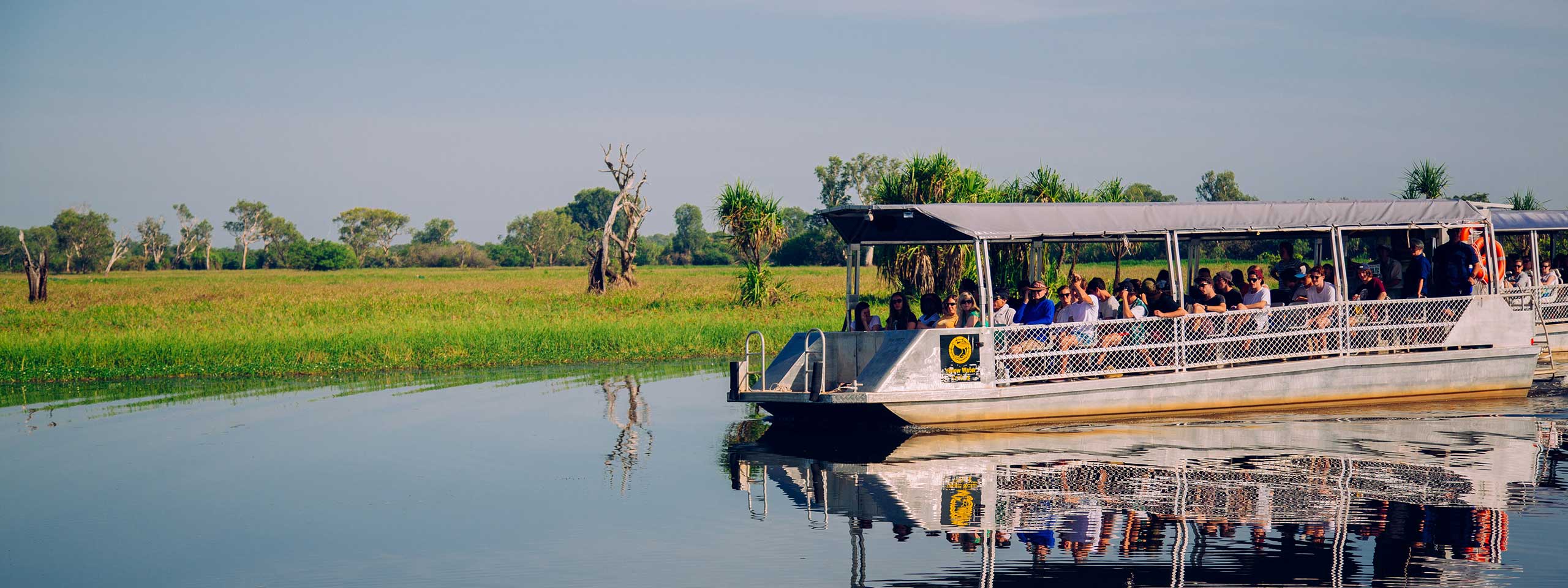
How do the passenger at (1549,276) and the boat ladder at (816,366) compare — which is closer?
the boat ladder at (816,366)

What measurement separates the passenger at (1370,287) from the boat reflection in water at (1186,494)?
210 centimetres

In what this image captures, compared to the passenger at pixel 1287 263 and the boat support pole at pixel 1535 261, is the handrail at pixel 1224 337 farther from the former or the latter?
the boat support pole at pixel 1535 261

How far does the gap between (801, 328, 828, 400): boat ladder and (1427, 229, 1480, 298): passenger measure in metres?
7.97

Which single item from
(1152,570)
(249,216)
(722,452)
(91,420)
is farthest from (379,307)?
(249,216)

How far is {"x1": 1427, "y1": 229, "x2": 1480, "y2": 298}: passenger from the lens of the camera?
Answer: 15.9m

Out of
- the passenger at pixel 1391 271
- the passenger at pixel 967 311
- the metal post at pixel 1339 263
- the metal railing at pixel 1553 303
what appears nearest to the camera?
the passenger at pixel 967 311

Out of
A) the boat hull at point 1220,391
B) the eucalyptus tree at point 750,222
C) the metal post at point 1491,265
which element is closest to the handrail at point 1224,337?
the boat hull at point 1220,391

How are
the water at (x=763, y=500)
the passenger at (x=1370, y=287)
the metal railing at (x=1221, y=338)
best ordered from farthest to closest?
the passenger at (x=1370, y=287)
the metal railing at (x=1221, y=338)
the water at (x=763, y=500)

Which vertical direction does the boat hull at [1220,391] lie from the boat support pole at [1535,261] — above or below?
below

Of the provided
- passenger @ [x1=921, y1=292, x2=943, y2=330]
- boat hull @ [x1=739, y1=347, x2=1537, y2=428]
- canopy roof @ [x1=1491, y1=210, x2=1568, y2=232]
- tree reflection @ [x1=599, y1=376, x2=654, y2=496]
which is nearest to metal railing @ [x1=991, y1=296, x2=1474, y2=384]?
boat hull @ [x1=739, y1=347, x2=1537, y2=428]

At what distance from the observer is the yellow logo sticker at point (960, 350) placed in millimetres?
13414

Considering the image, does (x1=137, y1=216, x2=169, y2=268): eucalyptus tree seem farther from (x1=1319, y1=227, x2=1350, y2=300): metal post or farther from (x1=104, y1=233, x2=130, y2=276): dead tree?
(x1=1319, y1=227, x2=1350, y2=300): metal post

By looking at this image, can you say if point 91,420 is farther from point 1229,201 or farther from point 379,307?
point 379,307

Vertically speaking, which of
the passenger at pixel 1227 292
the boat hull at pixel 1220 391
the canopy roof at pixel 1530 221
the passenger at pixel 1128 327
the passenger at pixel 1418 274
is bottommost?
the boat hull at pixel 1220 391
